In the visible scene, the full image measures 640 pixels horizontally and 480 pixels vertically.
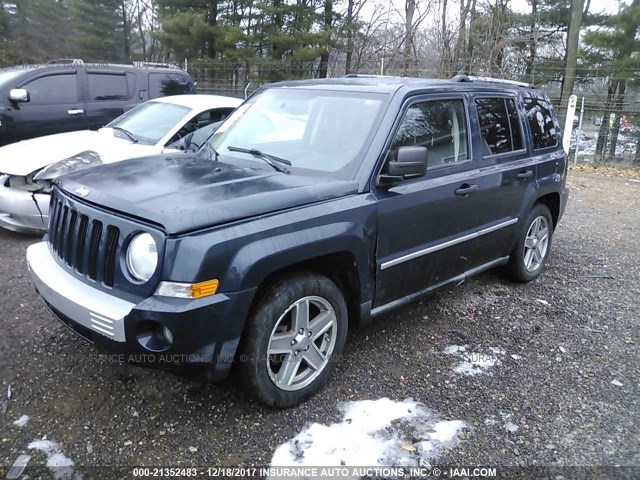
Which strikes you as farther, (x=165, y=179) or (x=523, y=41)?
(x=523, y=41)

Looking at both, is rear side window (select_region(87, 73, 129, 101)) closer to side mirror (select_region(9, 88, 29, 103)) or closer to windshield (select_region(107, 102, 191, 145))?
side mirror (select_region(9, 88, 29, 103))

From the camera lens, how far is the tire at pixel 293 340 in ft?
9.11

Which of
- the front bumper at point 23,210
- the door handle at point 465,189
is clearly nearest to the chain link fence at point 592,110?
the front bumper at point 23,210

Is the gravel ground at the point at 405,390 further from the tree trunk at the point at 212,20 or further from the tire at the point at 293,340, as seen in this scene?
the tree trunk at the point at 212,20

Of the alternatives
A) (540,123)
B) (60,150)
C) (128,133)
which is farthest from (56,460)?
(128,133)

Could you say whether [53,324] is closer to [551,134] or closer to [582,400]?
[582,400]

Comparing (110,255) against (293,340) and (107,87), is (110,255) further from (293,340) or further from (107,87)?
(107,87)

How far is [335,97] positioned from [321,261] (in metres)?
1.33

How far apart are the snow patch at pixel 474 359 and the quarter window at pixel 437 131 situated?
53.7 inches

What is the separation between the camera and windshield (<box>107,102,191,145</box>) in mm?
6586

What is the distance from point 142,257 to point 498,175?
2928 mm

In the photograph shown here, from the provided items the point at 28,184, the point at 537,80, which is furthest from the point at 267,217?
the point at 537,80

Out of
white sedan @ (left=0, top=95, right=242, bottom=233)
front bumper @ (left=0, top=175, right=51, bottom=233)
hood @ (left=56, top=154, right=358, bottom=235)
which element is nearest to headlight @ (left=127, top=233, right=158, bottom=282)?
hood @ (left=56, top=154, right=358, bottom=235)

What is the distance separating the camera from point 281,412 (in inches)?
Answer: 119
